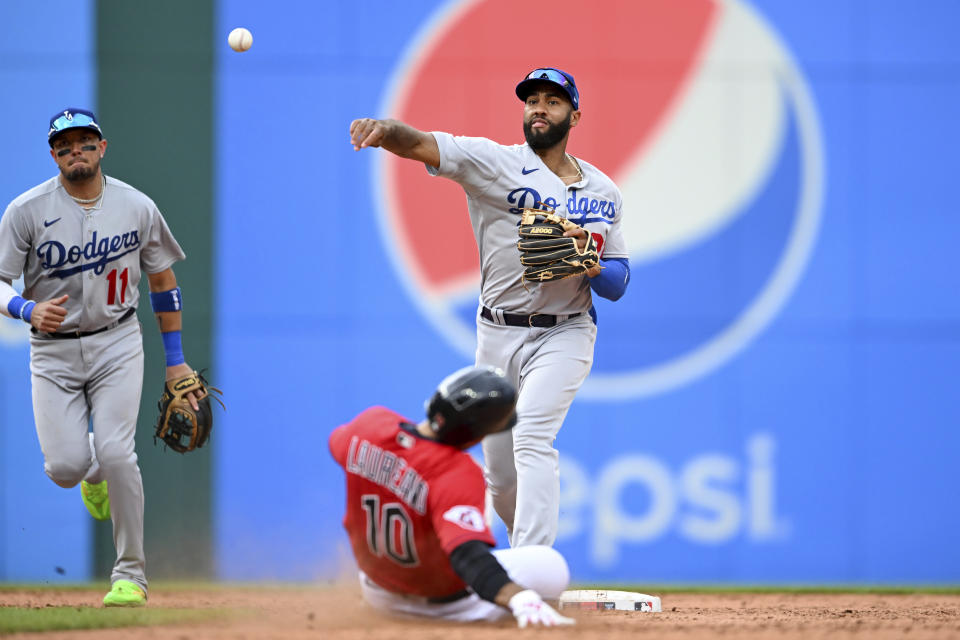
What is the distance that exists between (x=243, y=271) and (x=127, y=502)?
392 cm

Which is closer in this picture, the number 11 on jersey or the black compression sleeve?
the black compression sleeve

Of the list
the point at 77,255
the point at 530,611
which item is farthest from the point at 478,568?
the point at 77,255

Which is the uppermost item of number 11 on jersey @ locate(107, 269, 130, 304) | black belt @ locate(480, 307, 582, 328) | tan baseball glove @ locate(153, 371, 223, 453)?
number 11 on jersey @ locate(107, 269, 130, 304)

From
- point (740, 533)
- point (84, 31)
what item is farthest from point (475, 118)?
point (740, 533)

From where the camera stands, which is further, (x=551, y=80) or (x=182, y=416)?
(x=182, y=416)

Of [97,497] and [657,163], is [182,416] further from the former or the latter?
[657,163]

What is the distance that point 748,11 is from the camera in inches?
362

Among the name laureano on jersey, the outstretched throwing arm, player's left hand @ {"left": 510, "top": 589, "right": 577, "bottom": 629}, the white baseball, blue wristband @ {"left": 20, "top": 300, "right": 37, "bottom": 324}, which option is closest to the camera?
player's left hand @ {"left": 510, "top": 589, "right": 577, "bottom": 629}

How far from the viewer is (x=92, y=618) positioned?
4.54 m

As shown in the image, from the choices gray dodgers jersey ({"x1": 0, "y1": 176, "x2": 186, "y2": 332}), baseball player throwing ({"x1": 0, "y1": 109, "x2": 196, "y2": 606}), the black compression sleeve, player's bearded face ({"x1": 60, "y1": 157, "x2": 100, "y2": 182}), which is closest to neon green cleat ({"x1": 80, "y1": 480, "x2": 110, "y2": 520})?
baseball player throwing ({"x1": 0, "y1": 109, "x2": 196, "y2": 606})

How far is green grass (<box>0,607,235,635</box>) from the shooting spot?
438 centimetres

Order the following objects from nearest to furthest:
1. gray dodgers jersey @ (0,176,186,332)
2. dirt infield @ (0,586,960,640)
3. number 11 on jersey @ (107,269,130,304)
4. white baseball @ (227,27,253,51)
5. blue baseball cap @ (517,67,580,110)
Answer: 1. dirt infield @ (0,586,960,640)
2. blue baseball cap @ (517,67,580,110)
3. gray dodgers jersey @ (0,176,186,332)
4. number 11 on jersey @ (107,269,130,304)
5. white baseball @ (227,27,253,51)

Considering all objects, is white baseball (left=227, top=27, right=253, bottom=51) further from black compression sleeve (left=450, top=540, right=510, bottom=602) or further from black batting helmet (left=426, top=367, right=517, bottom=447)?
black compression sleeve (left=450, top=540, right=510, bottom=602)

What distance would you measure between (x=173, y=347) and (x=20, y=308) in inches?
33.5
